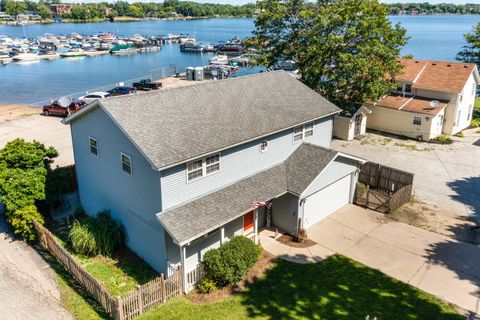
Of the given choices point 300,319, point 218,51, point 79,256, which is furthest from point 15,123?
point 218,51

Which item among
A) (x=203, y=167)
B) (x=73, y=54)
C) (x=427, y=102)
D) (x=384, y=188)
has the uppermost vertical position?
(x=73, y=54)

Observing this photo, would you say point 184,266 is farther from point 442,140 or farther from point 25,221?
point 442,140

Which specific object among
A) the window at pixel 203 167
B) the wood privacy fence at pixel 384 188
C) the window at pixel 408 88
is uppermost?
the window at pixel 408 88

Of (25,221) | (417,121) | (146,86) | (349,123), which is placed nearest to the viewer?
(25,221)

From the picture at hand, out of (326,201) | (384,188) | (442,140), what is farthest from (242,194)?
(442,140)

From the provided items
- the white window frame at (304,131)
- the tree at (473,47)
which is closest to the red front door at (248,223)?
the white window frame at (304,131)

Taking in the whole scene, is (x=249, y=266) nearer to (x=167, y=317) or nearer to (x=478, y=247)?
(x=167, y=317)

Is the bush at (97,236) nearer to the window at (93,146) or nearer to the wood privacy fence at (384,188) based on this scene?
the window at (93,146)
